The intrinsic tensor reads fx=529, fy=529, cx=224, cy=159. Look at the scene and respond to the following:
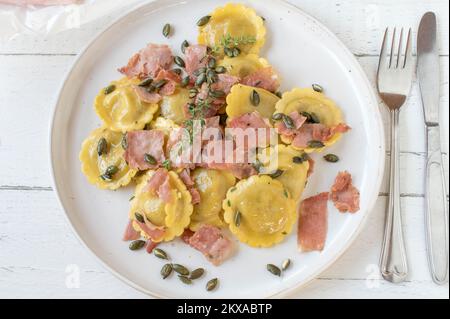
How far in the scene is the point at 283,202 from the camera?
2.45 metres

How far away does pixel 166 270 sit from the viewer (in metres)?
2.45

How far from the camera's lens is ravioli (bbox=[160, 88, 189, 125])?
2.58 metres

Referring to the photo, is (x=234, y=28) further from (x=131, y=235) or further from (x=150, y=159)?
(x=131, y=235)

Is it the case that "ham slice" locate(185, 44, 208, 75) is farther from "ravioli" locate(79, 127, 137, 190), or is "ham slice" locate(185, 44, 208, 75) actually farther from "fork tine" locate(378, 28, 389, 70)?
"fork tine" locate(378, 28, 389, 70)

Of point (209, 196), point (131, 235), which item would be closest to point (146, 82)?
point (209, 196)

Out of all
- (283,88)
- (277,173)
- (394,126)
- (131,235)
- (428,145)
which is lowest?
(131,235)

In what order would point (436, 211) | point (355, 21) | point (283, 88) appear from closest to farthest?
1. point (436, 211)
2. point (283, 88)
3. point (355, 21)

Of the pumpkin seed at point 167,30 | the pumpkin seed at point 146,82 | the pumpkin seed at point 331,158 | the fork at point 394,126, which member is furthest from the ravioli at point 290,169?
the pumpkin seed at point 167,30

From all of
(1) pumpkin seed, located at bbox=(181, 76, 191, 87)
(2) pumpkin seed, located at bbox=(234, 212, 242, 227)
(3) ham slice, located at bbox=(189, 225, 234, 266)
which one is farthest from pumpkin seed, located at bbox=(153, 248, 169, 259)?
(1) pumpkin seed, located at bbox=(181, 76, 191, 87)

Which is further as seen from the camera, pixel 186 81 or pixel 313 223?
pixel 186 81

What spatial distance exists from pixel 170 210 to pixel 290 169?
59 centimetres
